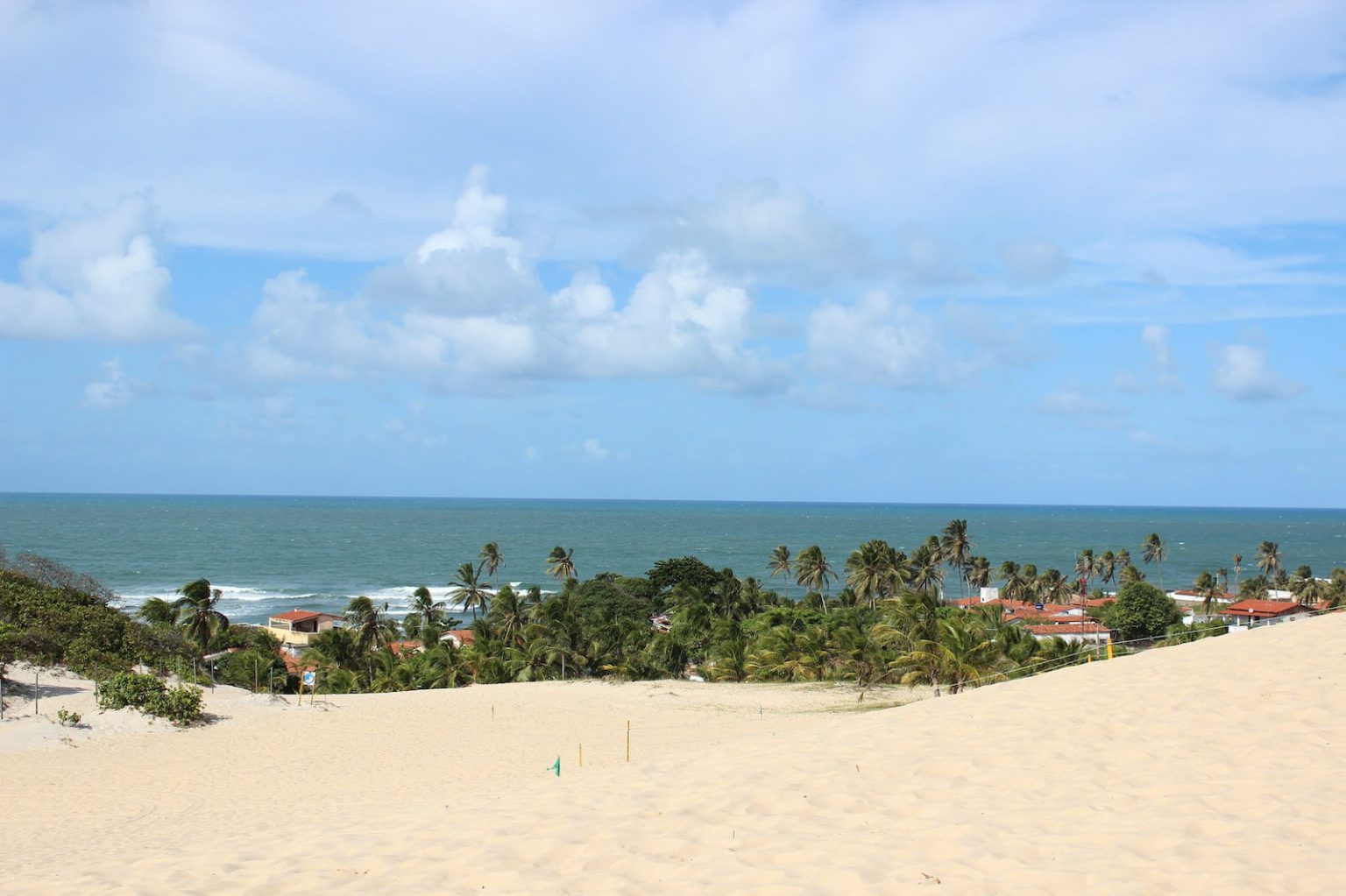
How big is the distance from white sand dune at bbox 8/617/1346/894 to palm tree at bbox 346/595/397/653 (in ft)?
93.6

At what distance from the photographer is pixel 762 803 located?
1028cm

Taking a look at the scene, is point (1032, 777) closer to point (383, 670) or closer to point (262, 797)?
point (262, 797)

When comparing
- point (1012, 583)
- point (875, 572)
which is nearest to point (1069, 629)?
point (875, 572)

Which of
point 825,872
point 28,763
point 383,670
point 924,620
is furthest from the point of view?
point 383,670

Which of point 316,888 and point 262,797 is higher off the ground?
point 316,888

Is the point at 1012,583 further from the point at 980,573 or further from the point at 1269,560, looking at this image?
the point at 1269,560

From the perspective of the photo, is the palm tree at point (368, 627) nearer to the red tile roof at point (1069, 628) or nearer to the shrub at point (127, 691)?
the shrub at point (127, 691)

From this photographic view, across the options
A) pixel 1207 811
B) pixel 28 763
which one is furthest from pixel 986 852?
pixel 28 763

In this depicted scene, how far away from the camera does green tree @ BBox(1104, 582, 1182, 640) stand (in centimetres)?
A: 5350

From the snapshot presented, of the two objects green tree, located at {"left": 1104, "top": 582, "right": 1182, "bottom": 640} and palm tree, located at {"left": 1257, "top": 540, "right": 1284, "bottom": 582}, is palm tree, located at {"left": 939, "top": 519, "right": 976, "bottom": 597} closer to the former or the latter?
green tree, located at {"left": 1104, "top": 582, "right": 1182, "bottom": 640}

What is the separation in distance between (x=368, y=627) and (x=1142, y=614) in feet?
134

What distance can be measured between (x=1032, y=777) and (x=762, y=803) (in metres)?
3.05

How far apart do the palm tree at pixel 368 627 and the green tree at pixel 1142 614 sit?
37.9 meters

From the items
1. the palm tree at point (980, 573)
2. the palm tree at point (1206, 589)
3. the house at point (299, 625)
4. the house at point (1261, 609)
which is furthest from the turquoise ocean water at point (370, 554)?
the house at point (1261, 609)
